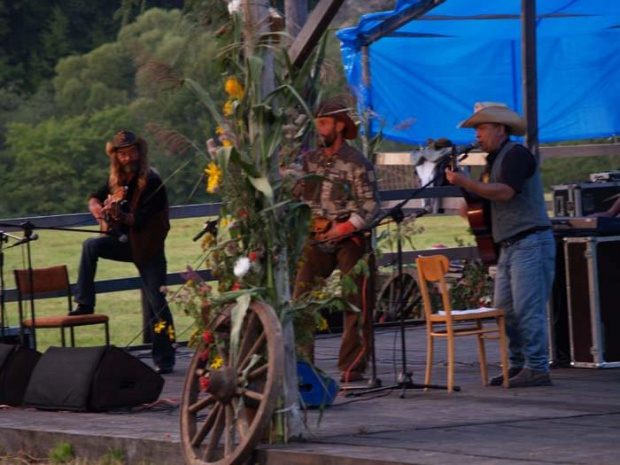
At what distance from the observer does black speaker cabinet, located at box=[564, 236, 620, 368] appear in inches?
391

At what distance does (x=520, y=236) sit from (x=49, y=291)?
421 centimetres

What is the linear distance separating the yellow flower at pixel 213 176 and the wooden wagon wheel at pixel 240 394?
0.60 meters

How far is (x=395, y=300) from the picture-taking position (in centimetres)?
1420

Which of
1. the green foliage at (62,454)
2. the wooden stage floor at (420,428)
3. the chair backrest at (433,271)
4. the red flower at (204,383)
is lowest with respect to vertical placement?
the green foliage at (62,454)

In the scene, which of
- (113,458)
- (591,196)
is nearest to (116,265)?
(591,196)

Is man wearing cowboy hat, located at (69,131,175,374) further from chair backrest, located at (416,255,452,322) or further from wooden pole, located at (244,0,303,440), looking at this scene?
wooden pole, located at (244,0,303,440)

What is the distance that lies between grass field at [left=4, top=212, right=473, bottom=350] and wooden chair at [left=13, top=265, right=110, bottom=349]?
6160 mm

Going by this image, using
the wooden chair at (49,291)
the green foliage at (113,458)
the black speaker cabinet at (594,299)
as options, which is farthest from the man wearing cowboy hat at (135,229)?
the green foliage at (113,458)

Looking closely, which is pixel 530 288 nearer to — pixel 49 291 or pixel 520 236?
pixel 520 236

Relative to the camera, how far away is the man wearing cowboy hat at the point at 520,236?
8977mm

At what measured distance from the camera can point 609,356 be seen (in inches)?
393

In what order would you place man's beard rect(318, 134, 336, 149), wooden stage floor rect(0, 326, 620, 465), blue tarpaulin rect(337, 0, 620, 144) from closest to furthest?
wooden stage floor rect(0, 326, 620, 465)
man's beard rect(318, 134, 336, 149)
blue tarpaulin rect(337, 0, 620, 144)

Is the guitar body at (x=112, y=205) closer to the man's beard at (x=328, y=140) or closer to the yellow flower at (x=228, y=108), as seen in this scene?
the man's beard at (x=328, y=140)

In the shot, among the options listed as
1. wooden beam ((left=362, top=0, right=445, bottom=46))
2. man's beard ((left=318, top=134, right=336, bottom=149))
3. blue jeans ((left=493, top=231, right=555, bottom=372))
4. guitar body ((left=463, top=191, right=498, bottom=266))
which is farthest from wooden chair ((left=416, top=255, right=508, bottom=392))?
wooden beam ((left=362, top=0, right=445, bottom=46))
